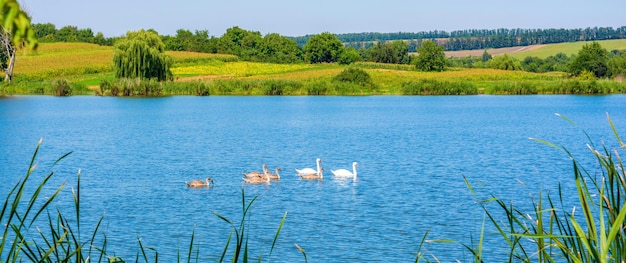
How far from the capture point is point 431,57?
101m

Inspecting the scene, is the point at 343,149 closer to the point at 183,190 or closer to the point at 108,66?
the point at 183,190

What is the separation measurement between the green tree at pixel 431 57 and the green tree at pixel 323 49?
88.1 ft

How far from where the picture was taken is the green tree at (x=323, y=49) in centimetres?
12750

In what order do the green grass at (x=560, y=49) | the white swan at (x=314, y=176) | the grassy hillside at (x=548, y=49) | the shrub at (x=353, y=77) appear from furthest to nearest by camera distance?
the grassy hillside at (x=548, y=49) < the green grass at (x=560, y=49) < the shrub at (x=353, y=77) < the white swan at (x=314, y=176)

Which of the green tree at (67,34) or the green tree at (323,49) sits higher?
the green tree at (67,34)

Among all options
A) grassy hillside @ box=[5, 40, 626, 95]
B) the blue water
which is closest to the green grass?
grassy hillside @ box=[5, 40, 626, 95]

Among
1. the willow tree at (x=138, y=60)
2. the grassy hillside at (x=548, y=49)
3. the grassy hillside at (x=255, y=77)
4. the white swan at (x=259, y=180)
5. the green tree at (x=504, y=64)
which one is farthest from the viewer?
the grassy hillside at (x=548, y=49)

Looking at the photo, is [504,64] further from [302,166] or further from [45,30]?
[302,166]

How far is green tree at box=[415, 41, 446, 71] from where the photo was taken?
100875mm

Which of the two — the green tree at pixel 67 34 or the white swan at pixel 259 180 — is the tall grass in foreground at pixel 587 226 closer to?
the white swan at pixel 259 180

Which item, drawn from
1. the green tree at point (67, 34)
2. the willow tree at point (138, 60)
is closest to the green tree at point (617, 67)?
the willow tree at point (138, 60)

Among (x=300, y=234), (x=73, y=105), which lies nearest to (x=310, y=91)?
(x=73, y=105)

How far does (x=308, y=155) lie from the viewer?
2773cm

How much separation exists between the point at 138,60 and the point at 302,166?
1671 inches
